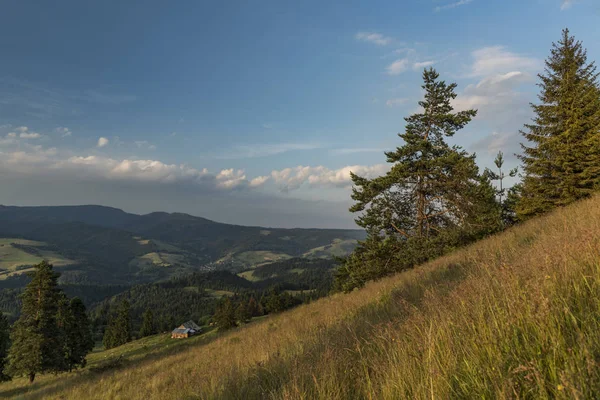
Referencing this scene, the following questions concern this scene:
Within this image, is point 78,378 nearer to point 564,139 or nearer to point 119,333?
point 564,139

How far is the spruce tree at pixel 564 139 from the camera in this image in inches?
753

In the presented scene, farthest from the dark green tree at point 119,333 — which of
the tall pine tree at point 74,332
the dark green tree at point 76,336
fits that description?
the tall pine tree at point 74,332

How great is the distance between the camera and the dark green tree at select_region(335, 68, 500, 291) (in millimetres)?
19281

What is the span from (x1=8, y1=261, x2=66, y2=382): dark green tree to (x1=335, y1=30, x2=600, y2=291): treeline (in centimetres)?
3328

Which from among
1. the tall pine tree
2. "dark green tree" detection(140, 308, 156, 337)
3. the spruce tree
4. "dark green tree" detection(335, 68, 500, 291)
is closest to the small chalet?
"dark green tree" detection(140, 308, 156, 337)

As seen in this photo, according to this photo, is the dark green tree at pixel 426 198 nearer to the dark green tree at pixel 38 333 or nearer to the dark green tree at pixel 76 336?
the dark green tree at pixel 38 333

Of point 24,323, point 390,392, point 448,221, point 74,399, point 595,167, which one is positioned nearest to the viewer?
point 390,392

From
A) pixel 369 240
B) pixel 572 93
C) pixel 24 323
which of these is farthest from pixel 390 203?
pixel 24 323

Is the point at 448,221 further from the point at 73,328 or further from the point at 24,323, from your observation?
the point at 73,328

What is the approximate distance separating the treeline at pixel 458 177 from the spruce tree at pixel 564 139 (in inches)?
2.1

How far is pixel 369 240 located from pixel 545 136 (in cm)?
1506

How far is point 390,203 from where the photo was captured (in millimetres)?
22078

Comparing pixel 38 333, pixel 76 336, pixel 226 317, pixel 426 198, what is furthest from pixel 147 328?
pixel 426 198

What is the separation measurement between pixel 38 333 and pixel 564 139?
48642 millimetres
